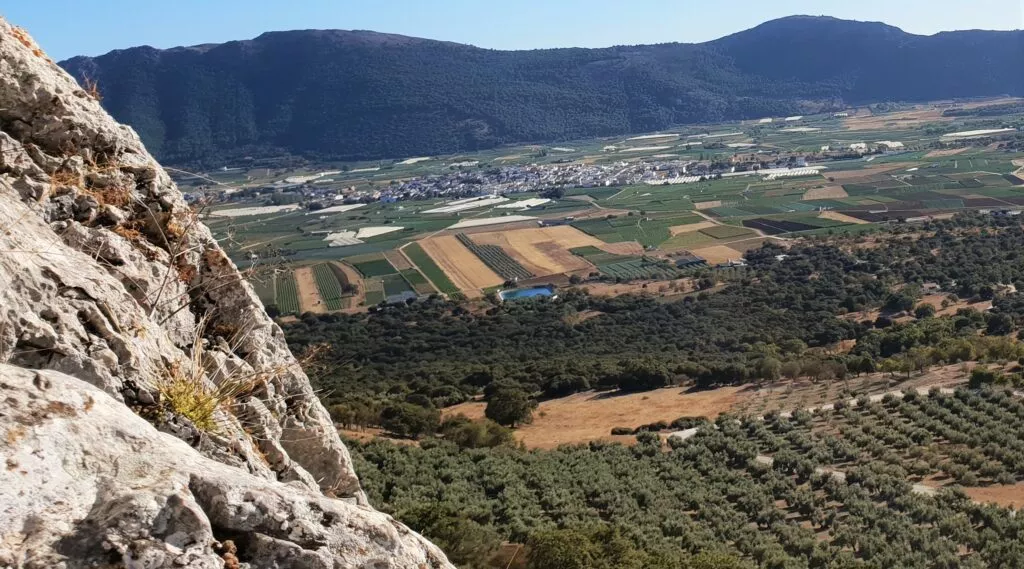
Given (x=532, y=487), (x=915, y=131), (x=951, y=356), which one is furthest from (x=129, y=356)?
(x=915, y=131)

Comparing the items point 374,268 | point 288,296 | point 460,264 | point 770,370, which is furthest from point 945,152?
point 770,370

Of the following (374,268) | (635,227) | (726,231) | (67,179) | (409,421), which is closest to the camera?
(67,179)

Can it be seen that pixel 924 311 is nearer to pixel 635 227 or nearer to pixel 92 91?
pixel 635 227

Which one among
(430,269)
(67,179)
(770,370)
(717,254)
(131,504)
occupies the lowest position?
(770,370)

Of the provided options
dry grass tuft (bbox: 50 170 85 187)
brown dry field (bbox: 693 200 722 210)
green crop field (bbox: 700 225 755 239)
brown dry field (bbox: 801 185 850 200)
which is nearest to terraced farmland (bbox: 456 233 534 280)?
green crop field (bbox: 700 225 755 239)

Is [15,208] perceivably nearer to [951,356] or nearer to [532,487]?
[532,487]

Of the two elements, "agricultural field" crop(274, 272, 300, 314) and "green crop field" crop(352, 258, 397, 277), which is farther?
"green crop field" crop(352, 258, 397, 277)

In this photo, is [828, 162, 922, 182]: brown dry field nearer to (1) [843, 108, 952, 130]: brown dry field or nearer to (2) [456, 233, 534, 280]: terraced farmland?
(2) [456, 233, 534, 280]: terraced farmland
